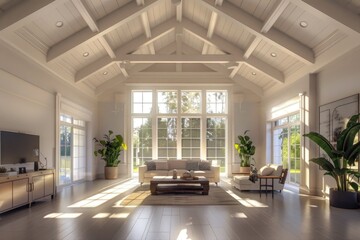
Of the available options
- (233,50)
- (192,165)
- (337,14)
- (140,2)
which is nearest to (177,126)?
(192,165)

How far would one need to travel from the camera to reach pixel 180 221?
4844mm

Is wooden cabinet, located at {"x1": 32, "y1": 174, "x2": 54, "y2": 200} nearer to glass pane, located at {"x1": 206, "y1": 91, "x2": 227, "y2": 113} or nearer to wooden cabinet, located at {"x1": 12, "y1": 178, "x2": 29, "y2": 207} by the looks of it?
wooden cabinet, located at {"x1": 12, "y1": 178, "x2": 29, "y2": 207}

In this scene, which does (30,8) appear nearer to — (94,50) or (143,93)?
(94,50)

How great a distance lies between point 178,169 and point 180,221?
511cm

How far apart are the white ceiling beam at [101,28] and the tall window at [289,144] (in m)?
4.93

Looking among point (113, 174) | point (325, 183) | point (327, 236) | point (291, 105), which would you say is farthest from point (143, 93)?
point (327, 236)

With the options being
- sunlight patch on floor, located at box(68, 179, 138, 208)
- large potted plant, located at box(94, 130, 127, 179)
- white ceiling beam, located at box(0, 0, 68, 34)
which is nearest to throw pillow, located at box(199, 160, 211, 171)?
sunlight patch on floor, located at box(68, 179, 138, 208)

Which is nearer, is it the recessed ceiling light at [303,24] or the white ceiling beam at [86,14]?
the white ceiling beam at [86,14]

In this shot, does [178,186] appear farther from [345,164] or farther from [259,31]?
[259,31]

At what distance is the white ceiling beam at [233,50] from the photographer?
30.7ft

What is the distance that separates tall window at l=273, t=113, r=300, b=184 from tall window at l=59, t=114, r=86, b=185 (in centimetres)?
625

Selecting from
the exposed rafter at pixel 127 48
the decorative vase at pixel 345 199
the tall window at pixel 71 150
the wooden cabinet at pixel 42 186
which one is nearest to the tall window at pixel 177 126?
the tall window at pixel 71 150

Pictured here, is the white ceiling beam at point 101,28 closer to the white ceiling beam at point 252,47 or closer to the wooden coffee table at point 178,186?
the white ceiling beam at point 252,47

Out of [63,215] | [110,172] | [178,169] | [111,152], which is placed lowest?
[110,172]
